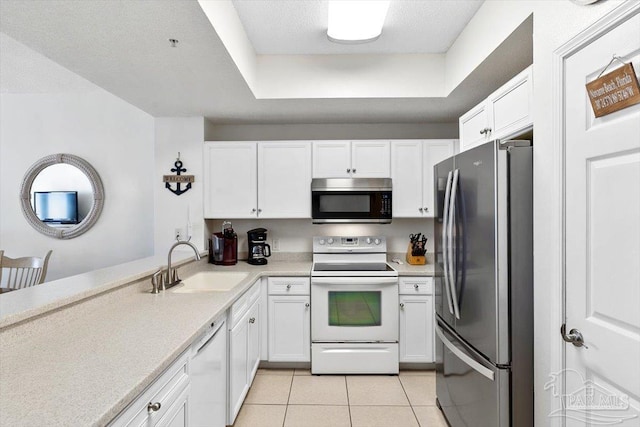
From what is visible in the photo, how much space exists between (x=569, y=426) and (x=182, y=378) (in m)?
1.52

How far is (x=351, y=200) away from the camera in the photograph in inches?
133

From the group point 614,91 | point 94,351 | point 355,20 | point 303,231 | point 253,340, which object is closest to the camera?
point 614,91

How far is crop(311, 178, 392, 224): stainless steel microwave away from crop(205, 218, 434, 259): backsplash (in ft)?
1.20

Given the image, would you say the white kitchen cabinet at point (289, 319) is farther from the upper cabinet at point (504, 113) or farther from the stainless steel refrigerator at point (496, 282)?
the upper cabinet at point (504, 113)

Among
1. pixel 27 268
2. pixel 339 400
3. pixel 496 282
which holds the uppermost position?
pixel 496 282

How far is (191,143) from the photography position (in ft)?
11.4

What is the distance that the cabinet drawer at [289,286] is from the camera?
3135 mm

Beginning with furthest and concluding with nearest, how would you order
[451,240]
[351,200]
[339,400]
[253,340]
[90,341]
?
[351,200]
[253,340]
[339,400]
[451,240]
[90,341]

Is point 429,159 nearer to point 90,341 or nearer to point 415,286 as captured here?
point 415,286

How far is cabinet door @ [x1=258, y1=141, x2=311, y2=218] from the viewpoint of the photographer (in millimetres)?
3447

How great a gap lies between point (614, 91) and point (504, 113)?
812 mm

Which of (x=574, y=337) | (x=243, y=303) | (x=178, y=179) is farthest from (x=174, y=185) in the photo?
(x=574, y=337)

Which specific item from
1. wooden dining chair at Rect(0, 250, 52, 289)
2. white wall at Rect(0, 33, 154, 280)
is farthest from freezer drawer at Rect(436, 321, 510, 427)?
wooden dining chair at Rect(0, 250, 52, 289)

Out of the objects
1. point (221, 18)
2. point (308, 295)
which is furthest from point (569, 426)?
point (221, 18)
